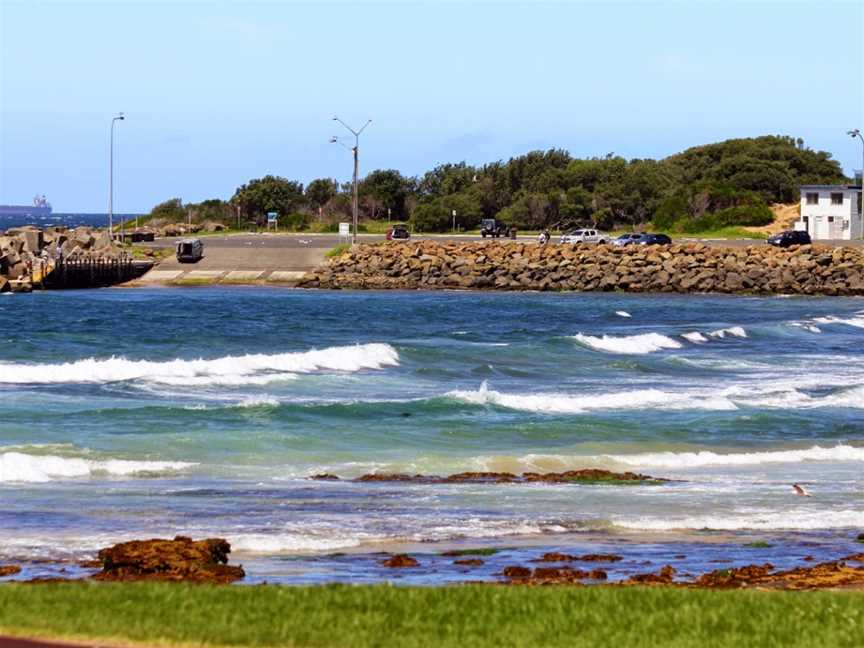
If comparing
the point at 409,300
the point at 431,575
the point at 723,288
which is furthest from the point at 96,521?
the point at 723,288

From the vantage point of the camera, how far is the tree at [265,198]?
473ft

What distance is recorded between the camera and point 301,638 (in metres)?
11.3

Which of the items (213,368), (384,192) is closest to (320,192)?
(384,192)

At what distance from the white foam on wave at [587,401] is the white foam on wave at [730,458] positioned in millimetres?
5935

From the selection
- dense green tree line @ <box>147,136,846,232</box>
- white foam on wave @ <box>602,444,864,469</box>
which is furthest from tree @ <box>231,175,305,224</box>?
white foam on wave @ <box>602,444,864,469</box>

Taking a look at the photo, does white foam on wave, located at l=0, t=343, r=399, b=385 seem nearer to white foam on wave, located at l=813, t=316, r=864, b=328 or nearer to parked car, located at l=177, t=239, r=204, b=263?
white foam on wave, located at l=813, t=316, r=864, b=328

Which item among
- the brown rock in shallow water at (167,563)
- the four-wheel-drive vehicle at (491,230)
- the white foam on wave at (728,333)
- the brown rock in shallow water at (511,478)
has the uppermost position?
the four-wheel-drive vehicle at (491,230)

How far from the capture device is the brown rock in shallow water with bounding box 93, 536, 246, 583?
14.4 m

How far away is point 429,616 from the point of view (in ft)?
39.8

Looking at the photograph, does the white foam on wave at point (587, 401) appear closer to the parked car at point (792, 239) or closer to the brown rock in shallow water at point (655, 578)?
the brown rock in shallow water at point (655, 578)

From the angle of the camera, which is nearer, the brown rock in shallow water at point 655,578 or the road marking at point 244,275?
the brown rock in shallow water at point 655,578

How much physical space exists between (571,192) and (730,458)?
4306 inches

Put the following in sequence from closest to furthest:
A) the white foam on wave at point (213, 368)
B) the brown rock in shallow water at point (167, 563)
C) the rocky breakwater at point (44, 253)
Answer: the brown rock in shallow water at point (167, 563), the white foam on wave at point (213, 368), the rocky breakwater at point (44, 253)

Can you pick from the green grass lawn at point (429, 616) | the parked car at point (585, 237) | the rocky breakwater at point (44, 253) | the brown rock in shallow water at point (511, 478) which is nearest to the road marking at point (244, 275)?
the rocky breakwater at point (44, 253)
